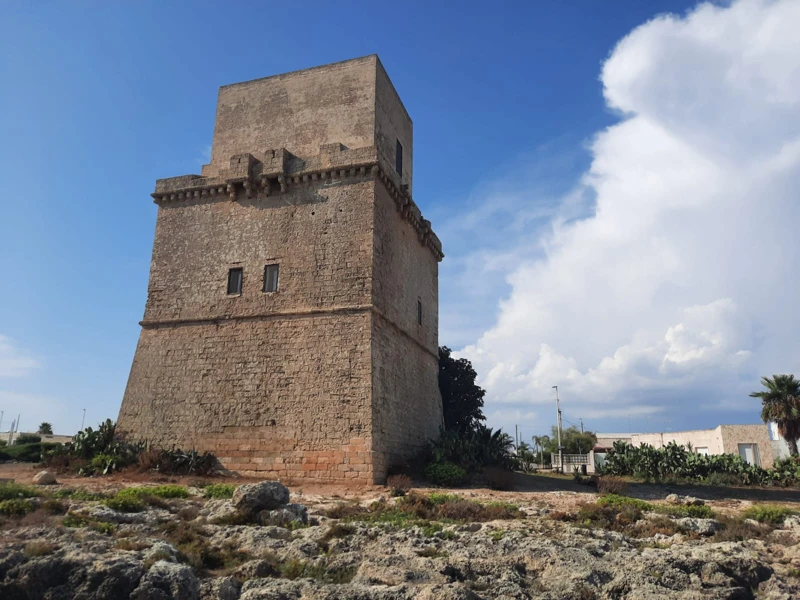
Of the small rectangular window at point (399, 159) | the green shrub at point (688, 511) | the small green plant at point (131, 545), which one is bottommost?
the small green plant at point (131, 545)

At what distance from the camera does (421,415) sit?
63.0ft

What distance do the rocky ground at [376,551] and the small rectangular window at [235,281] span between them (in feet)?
25.5

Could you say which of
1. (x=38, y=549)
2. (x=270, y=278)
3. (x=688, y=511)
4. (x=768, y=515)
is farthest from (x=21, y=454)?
(x=768, y=515)

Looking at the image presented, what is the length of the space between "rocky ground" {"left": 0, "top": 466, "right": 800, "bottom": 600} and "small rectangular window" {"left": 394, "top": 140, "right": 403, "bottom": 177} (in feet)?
42.1

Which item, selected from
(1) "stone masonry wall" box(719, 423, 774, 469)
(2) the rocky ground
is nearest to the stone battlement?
(2) the rocky ground

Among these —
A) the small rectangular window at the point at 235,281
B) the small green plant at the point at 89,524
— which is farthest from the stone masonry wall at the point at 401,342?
the small green plant at the point at 89,524

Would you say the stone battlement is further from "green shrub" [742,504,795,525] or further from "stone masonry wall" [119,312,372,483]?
"green shrub" [742,504,795,525]

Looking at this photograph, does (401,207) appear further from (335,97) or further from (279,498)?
(279,498)

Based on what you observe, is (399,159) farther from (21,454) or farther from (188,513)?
(21,454)

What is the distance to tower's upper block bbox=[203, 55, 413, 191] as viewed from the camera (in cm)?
1827

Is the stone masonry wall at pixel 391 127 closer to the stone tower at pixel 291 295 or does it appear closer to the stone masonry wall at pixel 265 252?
the stone tower at pixel 291 295

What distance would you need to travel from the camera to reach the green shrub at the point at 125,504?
8.84 m

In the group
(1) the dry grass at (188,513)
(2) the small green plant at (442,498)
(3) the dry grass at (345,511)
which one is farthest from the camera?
(2) the small green plant at (442,498)

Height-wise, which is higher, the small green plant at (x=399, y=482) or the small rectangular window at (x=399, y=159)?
the small rectangular window at (x=399, y=159)
